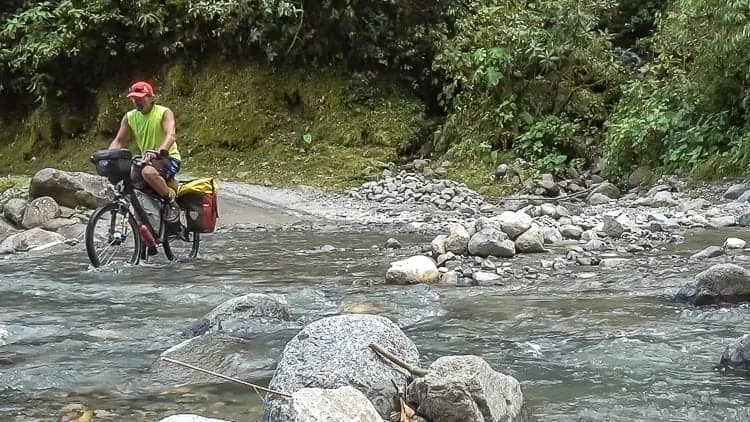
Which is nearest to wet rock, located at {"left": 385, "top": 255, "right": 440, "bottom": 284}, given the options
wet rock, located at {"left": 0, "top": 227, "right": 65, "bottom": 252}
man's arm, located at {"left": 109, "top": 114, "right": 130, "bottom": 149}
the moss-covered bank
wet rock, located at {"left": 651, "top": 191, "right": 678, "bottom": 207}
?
man's arm, located at {"left": 109, "top": 114, "right": 130, "bottom": 149}

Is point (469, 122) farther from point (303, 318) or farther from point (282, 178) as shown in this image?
point (303, 318)

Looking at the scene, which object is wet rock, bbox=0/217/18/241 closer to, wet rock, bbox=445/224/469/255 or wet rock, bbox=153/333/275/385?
wet rock, bbox=445/224/469/255

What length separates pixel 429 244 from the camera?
8742mm

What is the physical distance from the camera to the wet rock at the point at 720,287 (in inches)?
221

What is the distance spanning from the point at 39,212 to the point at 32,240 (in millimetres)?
1247

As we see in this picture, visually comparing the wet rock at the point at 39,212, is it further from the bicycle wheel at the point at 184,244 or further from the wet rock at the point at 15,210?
the bicycle wheel at the point at 184,244

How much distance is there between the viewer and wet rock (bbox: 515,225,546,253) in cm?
789

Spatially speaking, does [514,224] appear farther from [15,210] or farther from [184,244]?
[15,210]

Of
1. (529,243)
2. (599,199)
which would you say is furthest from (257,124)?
(529,243)

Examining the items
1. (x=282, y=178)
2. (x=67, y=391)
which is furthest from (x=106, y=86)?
(x=67, y=391)

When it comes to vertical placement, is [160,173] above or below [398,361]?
above

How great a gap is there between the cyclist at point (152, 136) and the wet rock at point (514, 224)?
3.01 meters

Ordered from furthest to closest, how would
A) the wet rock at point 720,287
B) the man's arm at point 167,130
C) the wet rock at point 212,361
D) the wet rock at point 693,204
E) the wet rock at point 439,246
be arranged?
1. the wet rock at point 693,204
2. the man's arm at point 167,130
3. the wet rock at point 439,246
4. the wet rock at point 720,287
5. the wet rock at point 212,361

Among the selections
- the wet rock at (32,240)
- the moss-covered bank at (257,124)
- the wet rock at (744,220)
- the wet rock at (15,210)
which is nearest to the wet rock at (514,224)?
the wet rock at (744,220)
